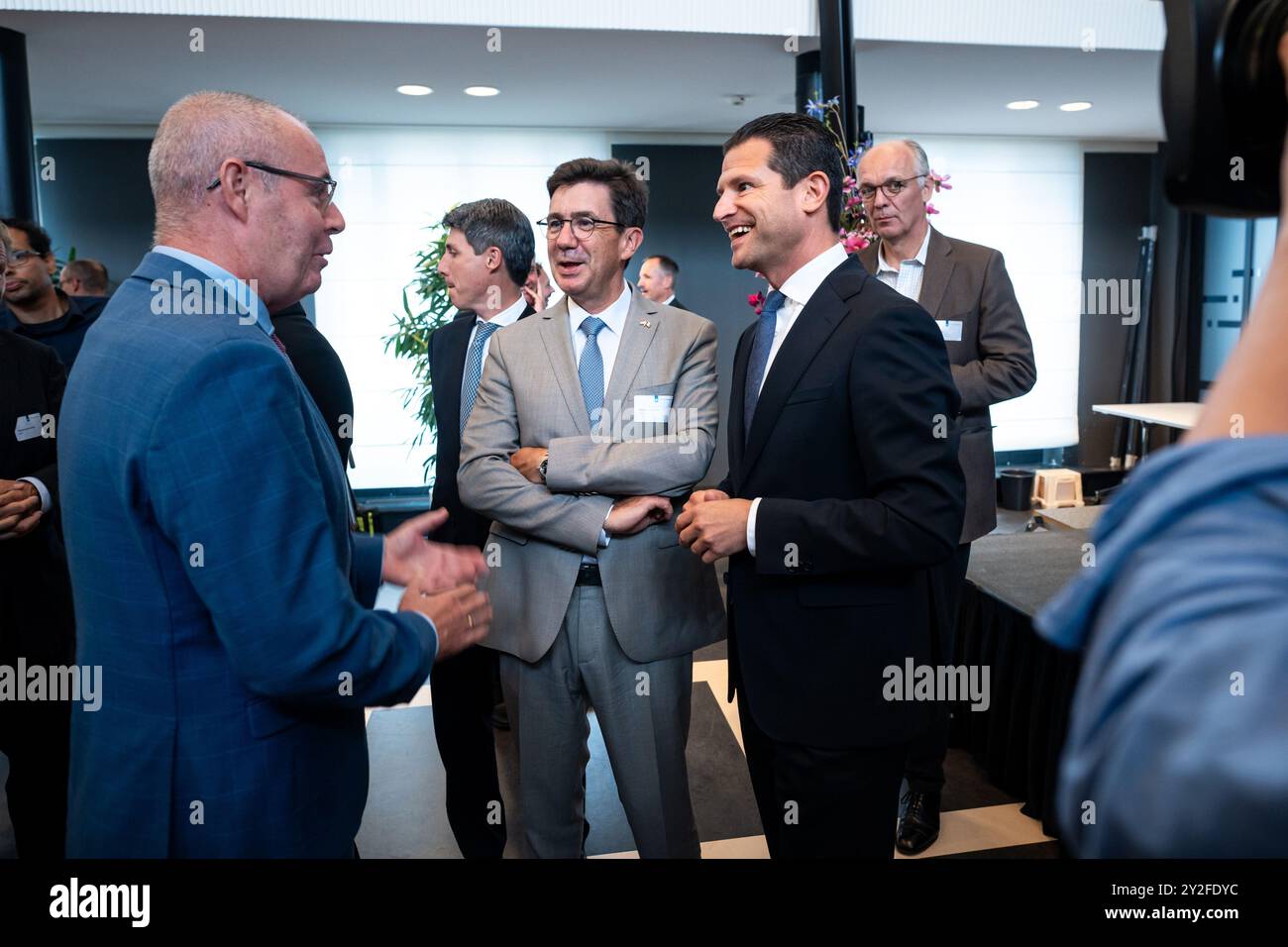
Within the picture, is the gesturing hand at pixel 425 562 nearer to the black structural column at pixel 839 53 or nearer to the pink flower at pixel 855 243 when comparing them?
the pink flower at pixel 855 243

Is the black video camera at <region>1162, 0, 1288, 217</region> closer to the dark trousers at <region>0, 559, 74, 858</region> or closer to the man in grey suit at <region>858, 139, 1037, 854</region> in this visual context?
the man in grey suit at <region>858, 139, 1037, 854</region>

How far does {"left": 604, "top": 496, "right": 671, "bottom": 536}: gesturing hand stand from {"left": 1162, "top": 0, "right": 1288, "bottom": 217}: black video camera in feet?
5.21

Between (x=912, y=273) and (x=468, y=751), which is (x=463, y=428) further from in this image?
(x=912, y=273)

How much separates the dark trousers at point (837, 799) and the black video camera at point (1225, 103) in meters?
1.36

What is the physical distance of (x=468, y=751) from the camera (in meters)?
2.59

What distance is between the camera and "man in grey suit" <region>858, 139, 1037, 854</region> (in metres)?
2.76

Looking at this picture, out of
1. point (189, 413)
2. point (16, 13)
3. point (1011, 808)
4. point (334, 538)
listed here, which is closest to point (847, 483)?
point (334, 538)

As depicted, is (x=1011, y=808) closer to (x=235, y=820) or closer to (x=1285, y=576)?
(x=235, y=820)

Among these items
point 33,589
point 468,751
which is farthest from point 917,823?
point 33,589

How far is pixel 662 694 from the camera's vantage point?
2137 mm

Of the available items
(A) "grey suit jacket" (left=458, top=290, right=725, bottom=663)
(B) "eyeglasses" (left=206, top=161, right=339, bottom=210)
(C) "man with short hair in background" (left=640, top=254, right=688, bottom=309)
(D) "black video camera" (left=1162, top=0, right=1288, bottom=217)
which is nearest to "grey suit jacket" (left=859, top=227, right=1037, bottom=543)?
(A) "grey suit jacket" (left=458, top=290, right=725, bottom=663)

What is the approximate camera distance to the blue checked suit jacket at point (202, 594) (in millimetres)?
1105

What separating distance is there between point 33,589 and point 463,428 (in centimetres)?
123

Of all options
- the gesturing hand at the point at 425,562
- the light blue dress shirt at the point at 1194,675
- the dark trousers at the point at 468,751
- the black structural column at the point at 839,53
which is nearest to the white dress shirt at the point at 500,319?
the dark trousers at the point at 468,751
